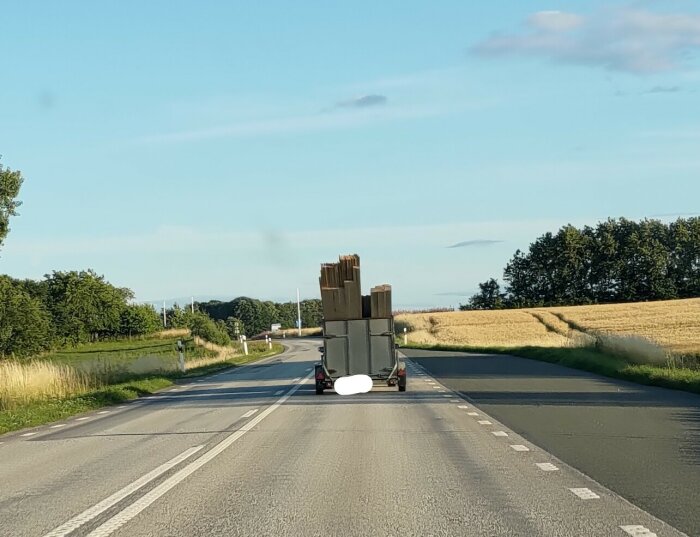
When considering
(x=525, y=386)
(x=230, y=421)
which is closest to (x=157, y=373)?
(x=525, y=386)

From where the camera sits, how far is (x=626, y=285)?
140625mm

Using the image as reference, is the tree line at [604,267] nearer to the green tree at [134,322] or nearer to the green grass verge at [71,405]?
the green tree at [134,322]

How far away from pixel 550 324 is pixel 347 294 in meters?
70.9

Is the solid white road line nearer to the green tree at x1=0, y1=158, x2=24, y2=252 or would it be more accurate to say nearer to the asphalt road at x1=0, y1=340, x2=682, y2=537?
the asphalt road at x1=0, y1=340, x2=682, y2=537

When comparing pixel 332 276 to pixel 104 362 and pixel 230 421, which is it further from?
pixel 104 362

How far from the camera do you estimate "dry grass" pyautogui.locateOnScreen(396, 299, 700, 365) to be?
6223 cm

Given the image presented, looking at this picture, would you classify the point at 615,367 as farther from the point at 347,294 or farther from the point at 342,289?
the point at 342,289

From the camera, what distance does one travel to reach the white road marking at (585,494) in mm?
9094

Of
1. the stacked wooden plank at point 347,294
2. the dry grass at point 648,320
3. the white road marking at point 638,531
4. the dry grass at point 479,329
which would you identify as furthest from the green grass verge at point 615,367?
the dry grass at point 479,329

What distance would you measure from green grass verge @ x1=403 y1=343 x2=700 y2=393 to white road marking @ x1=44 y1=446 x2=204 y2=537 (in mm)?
13398

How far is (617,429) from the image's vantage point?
581 inches

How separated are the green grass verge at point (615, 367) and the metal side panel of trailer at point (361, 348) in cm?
646

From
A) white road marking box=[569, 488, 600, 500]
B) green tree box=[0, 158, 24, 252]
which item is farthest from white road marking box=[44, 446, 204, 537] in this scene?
green tree box=[0, 158, 24, 252]

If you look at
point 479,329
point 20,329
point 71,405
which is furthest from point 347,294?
point 479,329
